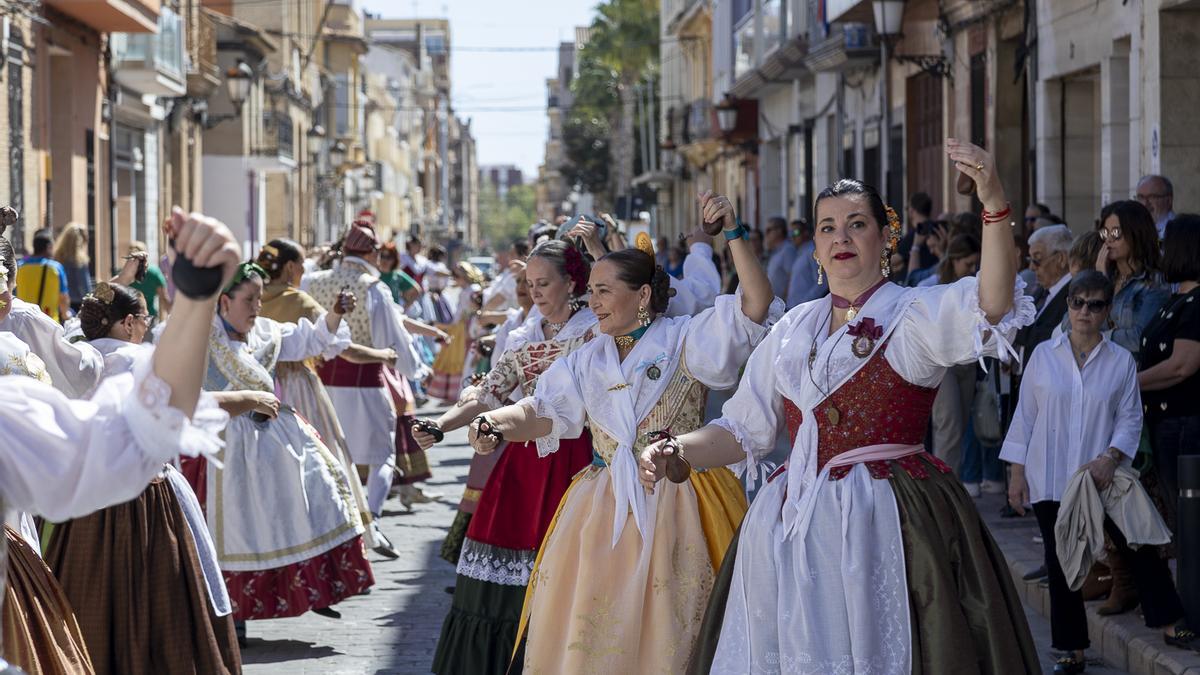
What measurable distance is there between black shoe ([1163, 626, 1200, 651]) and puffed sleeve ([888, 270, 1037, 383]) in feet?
8.68

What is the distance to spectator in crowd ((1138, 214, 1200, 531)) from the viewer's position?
7.22 m

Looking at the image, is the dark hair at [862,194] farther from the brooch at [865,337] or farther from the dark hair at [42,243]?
A: the dark hair at [42,243]

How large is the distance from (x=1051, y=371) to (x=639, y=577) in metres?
2.49

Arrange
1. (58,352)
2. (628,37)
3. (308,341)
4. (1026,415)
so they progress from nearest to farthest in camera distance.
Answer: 1. (58,352)
2. (1026,415)
3. (308,341)
4. (628,37)

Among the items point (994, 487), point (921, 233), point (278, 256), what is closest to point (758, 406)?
point (278, 256)

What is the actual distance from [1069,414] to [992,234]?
2.95 m

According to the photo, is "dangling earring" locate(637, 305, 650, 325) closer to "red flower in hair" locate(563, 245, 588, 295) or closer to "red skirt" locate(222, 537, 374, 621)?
"red flower in hair" locate(563, 245, 588, 295)

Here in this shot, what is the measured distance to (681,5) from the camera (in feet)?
157

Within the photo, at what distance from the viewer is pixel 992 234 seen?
4.35m

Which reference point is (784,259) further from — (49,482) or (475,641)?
(49,482)

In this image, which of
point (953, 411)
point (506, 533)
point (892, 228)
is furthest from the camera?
point (953, 411)

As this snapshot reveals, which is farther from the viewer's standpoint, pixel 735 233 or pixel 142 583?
pixel 142 583

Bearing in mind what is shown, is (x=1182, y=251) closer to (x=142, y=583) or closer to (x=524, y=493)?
(x=524, y=493)

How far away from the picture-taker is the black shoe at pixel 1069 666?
693cm
